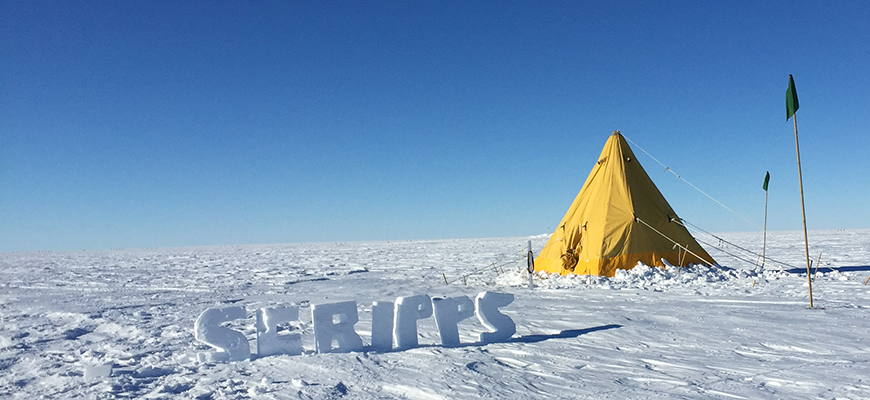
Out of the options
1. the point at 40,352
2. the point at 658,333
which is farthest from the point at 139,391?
the point at 658,333

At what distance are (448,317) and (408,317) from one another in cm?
55

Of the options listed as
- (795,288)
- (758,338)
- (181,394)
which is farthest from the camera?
(795,288)

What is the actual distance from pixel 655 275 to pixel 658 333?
244 inches

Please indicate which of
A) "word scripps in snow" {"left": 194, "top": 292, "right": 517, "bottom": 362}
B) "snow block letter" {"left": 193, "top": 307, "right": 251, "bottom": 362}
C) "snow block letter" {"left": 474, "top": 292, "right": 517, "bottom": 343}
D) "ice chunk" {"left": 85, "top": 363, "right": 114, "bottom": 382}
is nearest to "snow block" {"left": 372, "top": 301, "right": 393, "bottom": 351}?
"word scripps in snow" {"left": 194, "top": 292, "right": 517, "bottom": 362}

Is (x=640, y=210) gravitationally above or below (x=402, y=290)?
above

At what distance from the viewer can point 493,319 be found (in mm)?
6406

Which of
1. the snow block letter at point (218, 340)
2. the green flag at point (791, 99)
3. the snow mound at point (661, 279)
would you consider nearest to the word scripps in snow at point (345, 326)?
the snow block letter at point (218, 340)

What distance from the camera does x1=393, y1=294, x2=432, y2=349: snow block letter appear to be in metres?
6.06

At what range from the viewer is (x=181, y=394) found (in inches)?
174

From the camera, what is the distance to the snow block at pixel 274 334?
5770 millimetres

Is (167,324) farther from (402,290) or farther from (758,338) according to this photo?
(758,338)

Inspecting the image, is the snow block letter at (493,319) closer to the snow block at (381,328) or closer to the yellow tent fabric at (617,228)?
the snow block at (381,328)

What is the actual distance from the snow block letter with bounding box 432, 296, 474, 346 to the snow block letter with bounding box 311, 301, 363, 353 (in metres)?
1.08

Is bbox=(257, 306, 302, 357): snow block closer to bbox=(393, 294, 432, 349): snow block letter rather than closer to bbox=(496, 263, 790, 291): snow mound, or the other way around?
bbox=(393, 294, 432, 349): snow block letter
